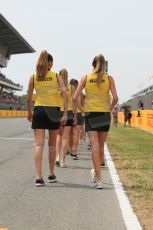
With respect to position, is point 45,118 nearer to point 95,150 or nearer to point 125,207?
point 95,150

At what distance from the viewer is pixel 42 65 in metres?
7.31

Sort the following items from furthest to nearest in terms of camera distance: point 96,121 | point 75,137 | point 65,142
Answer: point 75,137 < point 65,142 < point 96,121

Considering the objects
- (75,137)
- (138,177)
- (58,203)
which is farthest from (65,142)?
(58,203)

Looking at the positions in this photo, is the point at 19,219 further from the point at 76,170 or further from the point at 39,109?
the point at 76,170

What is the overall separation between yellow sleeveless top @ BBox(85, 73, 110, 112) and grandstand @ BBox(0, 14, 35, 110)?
61.3 m

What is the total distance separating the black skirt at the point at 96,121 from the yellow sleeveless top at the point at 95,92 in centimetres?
6

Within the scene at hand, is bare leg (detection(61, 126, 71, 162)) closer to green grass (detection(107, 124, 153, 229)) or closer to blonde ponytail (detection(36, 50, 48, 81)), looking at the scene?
green grass (detection(107, 124, 153, 229))

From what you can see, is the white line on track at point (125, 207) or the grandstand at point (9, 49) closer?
the white line on track at point (125, 207)

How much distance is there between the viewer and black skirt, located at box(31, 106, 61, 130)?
736 centimetres

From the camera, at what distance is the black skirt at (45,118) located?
736 cm

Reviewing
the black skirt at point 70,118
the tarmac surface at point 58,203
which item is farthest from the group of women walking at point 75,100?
the black skirt at point 70,118

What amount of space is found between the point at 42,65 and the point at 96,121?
1.10 metres

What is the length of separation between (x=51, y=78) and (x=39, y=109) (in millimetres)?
475

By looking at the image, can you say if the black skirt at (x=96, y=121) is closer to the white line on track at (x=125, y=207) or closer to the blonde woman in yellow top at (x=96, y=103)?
the blonde woman in yellow top at (x=96, y=103)
